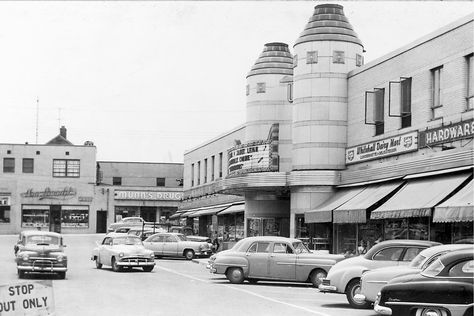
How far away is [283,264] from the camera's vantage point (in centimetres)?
2288

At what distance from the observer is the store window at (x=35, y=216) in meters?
71.1

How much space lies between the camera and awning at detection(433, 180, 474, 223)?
814 inches

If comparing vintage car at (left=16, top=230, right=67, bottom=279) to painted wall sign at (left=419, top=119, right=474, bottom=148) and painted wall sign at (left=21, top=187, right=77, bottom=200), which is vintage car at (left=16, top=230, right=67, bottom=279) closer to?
painted wall sign at (left=419, top=119, right=474, bottom=148)

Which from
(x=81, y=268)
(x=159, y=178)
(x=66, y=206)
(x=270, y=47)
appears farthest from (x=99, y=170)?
(x=81, y=268)

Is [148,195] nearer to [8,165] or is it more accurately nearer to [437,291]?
[8,165]

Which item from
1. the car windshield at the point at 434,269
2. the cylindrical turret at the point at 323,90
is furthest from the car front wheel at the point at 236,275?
the car windshield at the point at 434,269

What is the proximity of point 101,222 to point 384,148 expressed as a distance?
4872cm

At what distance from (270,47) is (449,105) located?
17.0 metres

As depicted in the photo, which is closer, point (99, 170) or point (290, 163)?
point (290, 163)

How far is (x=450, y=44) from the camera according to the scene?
2462 cm

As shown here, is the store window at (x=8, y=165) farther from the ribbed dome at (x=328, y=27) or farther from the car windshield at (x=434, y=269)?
the car windshield at (x=434, y=269)

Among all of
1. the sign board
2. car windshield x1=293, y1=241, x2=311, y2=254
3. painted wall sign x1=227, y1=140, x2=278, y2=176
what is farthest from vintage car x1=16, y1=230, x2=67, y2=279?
the sign board

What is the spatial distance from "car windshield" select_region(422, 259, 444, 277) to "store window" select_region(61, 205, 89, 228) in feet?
202

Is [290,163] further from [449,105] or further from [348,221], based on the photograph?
[449,105]
